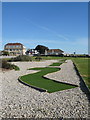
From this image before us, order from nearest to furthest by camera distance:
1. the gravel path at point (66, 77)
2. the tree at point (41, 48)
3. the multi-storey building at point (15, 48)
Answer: the gravel path at point (66, 77)
the multi-storey building at point (15, 48)
the tree at point (41, 48)

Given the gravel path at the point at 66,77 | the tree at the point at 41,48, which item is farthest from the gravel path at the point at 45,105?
the tree at the point at 41,48

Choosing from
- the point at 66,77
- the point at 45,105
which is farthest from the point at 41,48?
the point at 45,105

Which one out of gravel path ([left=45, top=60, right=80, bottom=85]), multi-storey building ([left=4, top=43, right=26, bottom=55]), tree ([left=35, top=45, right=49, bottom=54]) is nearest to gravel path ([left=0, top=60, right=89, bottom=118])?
gravel path ([left=45, top=60, right=80, bottom=85])

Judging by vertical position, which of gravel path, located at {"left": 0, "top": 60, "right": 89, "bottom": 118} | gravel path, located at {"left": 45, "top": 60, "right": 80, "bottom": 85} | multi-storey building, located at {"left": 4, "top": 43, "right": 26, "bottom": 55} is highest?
multi-storey building, located at {"left": 4, "top": 43, "right": 26, "bottom": 55}

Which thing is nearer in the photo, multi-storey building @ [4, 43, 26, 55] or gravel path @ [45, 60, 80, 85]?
gravel path @ [45, 60, 80, 85]

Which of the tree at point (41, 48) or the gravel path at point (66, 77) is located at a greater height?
the tree at point (41, 48)

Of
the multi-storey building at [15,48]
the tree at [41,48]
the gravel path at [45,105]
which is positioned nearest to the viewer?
the gravel path at [45,105]

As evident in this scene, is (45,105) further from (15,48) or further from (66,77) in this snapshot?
(15,48)

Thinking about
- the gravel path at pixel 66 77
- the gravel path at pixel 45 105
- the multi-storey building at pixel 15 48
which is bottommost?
the gravel path at pixel 45 105

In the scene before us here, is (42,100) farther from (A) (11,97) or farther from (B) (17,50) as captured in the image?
(B) (17,50)

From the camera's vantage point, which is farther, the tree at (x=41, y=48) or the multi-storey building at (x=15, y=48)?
the tree at (x=41, y=48)

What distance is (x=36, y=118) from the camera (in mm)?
4566

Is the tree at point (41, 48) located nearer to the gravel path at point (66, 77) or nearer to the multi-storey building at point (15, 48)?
the multi-storey building at point (15, 48)

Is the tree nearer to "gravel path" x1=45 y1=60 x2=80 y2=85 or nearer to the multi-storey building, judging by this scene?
the multi-storey building
